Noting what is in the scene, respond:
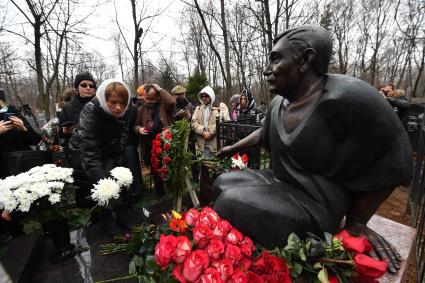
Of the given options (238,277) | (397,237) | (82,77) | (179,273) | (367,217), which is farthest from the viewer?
(82,77)

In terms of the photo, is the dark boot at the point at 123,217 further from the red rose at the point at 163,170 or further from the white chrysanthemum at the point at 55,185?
the white chrysanthemum at the point at 55,185

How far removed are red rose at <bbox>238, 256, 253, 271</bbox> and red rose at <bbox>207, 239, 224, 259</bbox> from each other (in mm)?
107

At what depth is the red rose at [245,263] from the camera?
1.25 meters

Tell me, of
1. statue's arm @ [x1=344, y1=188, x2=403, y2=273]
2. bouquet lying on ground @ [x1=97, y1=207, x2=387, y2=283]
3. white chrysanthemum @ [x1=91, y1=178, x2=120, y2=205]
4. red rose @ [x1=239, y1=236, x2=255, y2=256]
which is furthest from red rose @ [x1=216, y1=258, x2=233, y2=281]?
white chrysanthemum @ [x1=91, y1=178, x2=120, y2=205]

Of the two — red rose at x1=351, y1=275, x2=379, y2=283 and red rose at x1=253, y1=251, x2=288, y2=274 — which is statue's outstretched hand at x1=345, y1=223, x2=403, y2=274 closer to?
red rose at x1=351, y1=275, x2=379, y2=283

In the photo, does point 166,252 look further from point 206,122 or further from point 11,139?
point 206,122

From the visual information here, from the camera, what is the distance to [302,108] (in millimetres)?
1714

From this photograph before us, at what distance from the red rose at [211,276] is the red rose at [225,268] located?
0.02 m

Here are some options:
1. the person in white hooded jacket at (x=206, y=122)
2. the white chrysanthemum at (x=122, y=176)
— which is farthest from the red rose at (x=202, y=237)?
the person in white hooded jacket at (x=206, y=122)

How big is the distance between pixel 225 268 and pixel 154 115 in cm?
337

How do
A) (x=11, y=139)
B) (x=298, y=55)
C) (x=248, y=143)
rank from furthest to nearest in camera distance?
1. (x=11, y=139)
2. (x=248, y=143)
3. (x=298, y=55)

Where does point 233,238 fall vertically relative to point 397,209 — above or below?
above

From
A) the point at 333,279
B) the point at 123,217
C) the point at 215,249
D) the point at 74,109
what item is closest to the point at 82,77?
the point at 74,109

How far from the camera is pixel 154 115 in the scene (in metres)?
4.24
